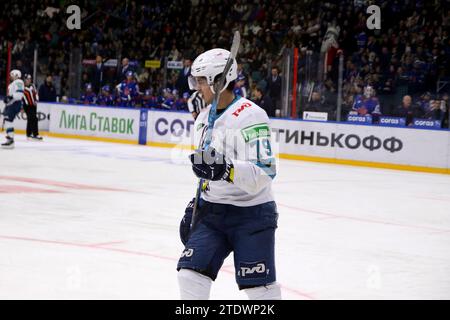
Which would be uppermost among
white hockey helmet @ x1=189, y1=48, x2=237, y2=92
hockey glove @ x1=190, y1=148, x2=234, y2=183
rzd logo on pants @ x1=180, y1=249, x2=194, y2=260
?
white hockey helmet @ x1=189, y1=48, x2=237, y2=92

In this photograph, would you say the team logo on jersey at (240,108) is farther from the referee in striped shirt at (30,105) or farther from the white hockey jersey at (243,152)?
the referee in striped shirt at (30,105)

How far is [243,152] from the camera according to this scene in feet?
12.3

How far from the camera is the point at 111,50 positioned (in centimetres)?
2091

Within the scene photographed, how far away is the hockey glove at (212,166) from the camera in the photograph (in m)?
3.61

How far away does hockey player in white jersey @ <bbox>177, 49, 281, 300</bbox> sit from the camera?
3.69 meters

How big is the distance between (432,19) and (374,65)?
2520mm

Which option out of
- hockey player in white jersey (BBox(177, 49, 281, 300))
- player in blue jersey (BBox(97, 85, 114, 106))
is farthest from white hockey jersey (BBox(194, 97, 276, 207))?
player in blue jersey (BBox(97, 85, 114, 106))

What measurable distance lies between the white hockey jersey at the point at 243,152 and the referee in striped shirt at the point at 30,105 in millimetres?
15379

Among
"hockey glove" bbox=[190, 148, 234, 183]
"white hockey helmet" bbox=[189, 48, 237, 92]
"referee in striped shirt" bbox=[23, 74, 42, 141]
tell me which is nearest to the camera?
"hockey glove" bbox=[190, 148, 234, 183]

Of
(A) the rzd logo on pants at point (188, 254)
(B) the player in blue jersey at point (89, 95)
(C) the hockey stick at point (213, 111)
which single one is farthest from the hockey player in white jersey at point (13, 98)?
(A) the rzd logo on pants at point (188, 254)

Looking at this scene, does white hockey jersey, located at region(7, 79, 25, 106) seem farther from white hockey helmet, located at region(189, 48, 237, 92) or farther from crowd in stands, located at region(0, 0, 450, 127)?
white hockey helmet, located at region(189, 48, 237, 92)

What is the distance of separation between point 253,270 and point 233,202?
1.04ft

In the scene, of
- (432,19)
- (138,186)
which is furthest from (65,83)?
(138,186)
